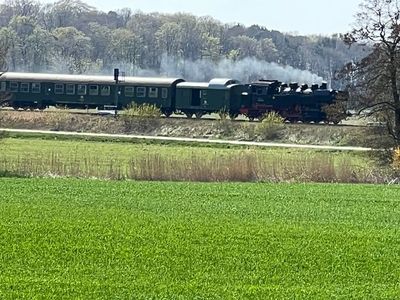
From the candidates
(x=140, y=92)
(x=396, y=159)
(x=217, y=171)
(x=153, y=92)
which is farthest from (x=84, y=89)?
(x=217, y=171)

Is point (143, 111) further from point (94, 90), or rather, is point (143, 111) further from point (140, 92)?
point (94, 90)

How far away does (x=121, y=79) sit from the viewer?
74438mm

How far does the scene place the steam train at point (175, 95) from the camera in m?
67.2

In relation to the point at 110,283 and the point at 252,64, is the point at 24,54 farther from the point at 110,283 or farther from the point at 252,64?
the point at 110,283

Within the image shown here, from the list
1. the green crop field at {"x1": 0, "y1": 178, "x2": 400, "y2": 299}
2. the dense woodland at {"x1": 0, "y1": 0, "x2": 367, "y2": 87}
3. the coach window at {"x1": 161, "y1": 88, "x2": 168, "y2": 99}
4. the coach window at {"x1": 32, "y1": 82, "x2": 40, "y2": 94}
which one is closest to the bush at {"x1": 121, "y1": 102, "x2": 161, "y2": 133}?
the coach window at {"x1": 161, "y1": 88, "x2": 168, "y2": 99}

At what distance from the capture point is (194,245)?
A: 19.9 m

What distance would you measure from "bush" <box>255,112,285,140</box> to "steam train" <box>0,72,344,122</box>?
3.55 meters

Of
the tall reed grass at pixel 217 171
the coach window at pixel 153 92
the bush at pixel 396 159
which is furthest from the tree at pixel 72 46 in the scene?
the tall reed grass at pixel 217 171

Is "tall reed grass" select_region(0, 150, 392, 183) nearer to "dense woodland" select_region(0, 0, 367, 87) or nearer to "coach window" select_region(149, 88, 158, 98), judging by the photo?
"coach window" select_region(149, 88, 158, 98)

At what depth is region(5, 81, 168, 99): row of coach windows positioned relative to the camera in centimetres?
7256

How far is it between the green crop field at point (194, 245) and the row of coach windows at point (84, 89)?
41.2m

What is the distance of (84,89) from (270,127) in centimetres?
1641

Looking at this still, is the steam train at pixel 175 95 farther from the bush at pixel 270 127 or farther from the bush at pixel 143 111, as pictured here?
the bush at pixel 270 127

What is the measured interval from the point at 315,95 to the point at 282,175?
91.4ft
